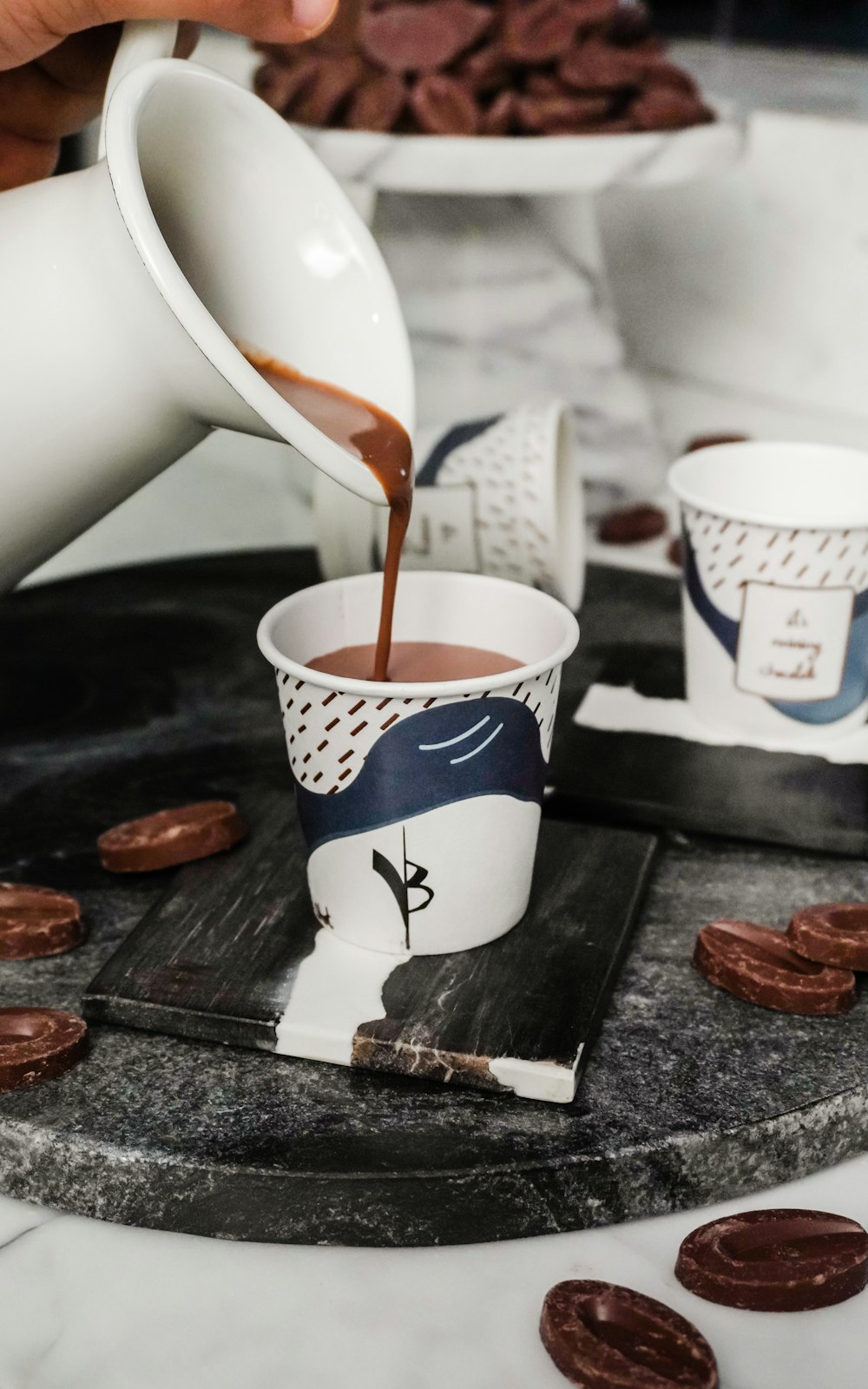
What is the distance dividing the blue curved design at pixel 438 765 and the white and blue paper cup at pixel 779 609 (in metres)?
0.25

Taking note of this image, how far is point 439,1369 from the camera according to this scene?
0.56m

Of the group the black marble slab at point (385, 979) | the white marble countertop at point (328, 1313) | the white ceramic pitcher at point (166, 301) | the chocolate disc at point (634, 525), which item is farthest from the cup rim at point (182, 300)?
the chocolate disc at point (634, 525)

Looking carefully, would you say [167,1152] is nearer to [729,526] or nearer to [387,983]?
[387,983]

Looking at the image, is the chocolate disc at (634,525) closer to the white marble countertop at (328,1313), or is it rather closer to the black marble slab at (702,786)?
the black marble slab at (702,786)

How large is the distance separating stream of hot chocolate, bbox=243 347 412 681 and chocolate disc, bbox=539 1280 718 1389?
315 mm

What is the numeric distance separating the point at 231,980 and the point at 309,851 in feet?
0.25

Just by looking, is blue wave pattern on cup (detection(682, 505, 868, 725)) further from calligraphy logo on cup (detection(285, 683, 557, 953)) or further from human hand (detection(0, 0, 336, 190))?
human hand (detection(0, 0, 336, 190))

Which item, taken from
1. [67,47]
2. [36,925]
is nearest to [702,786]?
[36,925]

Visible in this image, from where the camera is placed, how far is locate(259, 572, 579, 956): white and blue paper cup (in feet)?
2.26

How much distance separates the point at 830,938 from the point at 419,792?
0.21m

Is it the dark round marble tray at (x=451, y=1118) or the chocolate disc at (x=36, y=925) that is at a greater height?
the dark round marble tray at (x=451, y=1118)

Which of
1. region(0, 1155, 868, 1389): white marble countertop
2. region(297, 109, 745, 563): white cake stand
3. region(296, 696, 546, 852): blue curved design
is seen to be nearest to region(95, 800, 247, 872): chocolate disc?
region(296, 696, 546, 852): blue curved design

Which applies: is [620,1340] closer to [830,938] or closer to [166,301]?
[830,938]

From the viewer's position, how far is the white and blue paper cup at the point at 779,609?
0.89 m
